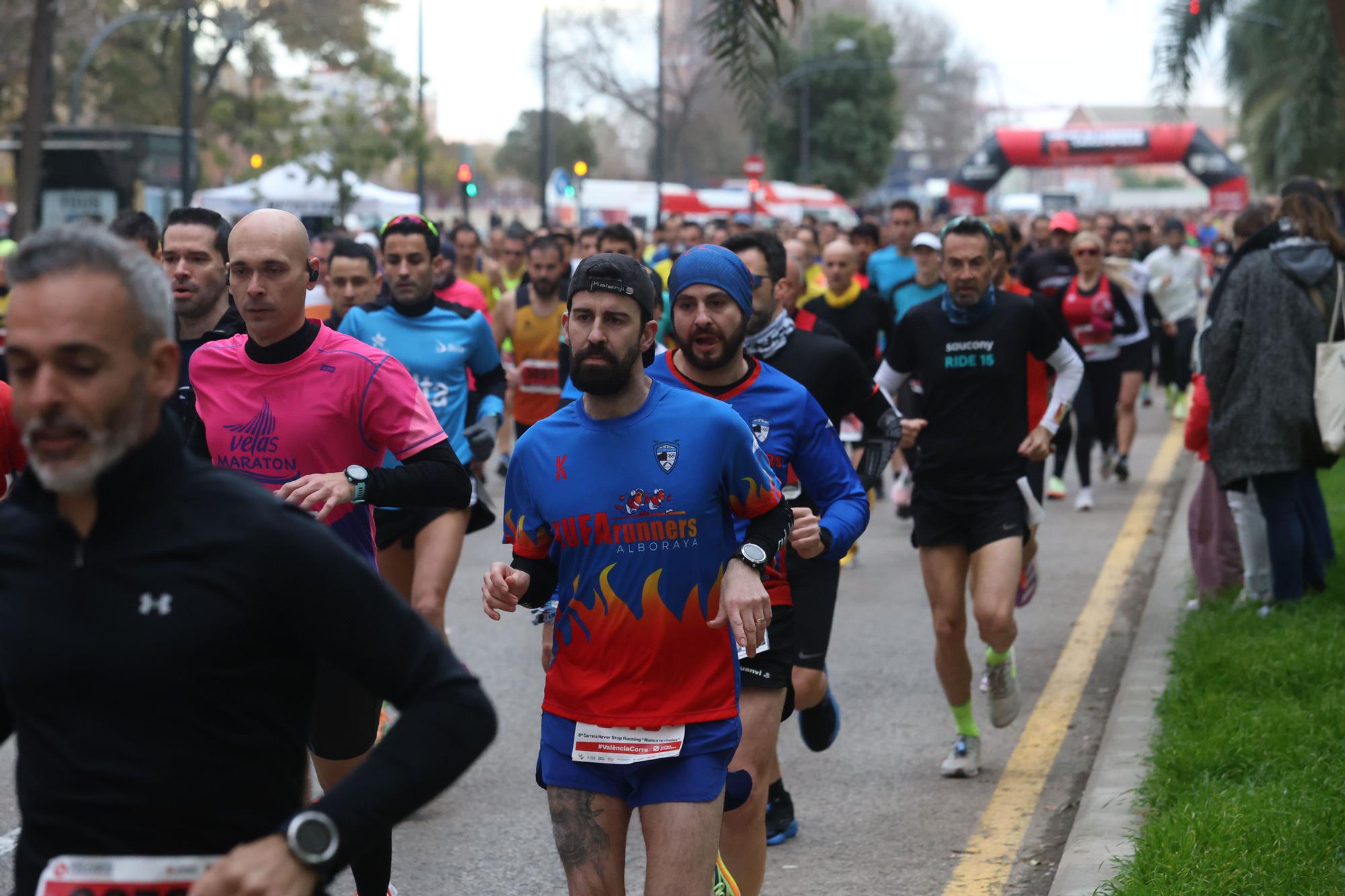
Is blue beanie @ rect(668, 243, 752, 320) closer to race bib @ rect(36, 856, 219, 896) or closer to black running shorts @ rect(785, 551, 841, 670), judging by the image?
black running shorts @ rect(785, 551, 841, 670)

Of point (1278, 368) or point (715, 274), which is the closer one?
point (715, 274)

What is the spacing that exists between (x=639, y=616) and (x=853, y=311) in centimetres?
793

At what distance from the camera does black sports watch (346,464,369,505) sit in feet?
14.5

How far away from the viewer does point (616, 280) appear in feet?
13.0

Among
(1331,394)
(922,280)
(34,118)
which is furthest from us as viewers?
(34,118)

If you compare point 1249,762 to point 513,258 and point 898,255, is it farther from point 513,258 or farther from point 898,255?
→ point 513,258

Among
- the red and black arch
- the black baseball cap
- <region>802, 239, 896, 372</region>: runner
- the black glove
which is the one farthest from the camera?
the red and black arch

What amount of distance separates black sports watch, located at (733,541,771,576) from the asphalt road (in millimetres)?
1871

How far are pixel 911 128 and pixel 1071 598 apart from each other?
329 ft

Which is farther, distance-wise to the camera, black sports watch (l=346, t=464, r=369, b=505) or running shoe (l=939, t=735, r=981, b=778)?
running shoe (l=939, t=735, r=981, b=778)

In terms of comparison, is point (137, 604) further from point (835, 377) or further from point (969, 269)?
point (969, 269)

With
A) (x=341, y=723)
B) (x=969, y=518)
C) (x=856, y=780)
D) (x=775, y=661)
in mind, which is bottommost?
(x=856, y=780)

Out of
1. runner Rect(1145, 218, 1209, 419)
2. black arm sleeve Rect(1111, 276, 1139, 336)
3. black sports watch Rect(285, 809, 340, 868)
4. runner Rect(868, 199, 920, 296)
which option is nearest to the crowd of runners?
black sports watch Rect(285, 809, 340, 868)

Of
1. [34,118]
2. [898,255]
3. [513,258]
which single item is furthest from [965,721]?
[34,118]
